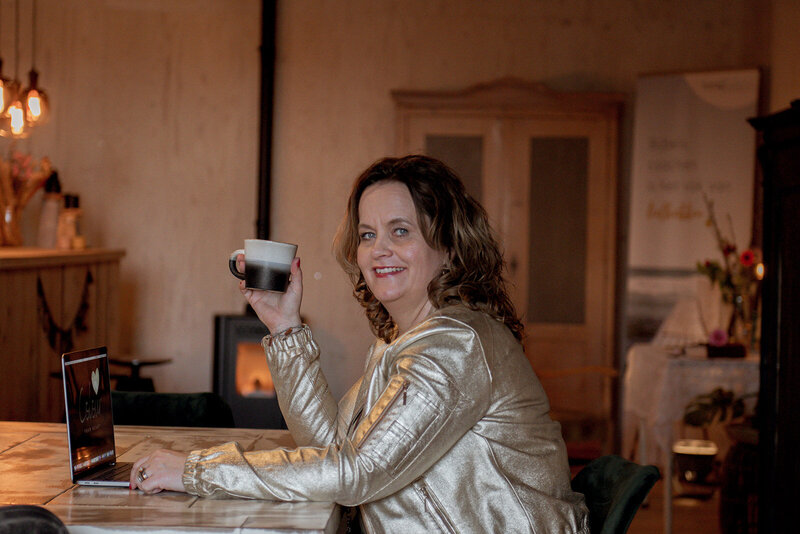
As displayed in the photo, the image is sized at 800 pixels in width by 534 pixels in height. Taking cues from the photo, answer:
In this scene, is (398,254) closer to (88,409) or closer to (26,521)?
(88,409)

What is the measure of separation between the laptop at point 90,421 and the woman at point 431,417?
11 cm

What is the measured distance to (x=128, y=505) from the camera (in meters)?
1.51

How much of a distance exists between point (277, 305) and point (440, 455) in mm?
573

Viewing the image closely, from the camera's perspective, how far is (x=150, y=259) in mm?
5906

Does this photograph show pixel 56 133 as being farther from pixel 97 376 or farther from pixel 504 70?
pixel 97 376

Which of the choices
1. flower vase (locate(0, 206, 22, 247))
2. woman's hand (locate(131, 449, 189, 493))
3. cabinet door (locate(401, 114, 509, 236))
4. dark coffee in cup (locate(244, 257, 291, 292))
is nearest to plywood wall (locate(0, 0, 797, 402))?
cabinet door (locate(401, 114, 509, 236))

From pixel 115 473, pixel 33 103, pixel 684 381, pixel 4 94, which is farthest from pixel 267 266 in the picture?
pixel 684 381

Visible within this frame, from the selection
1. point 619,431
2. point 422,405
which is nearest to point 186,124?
point 619,431

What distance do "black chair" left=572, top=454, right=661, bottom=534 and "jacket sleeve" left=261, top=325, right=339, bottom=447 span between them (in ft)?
1.80

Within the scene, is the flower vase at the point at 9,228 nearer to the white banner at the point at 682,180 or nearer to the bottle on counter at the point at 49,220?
the bottle on counter at the point at 49,220

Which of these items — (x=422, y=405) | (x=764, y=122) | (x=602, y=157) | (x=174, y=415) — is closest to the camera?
(x=422, y=405)

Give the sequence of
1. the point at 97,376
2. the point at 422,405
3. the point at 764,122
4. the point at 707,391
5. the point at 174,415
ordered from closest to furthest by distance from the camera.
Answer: the point at 422,405
the point at 97,376
the point at 174,415
the point at 764,122
the point at 707,391

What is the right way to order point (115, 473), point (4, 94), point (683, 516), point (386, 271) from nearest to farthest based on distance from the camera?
point (115, 473)
point (386, 271)
point (4, 94)
point (683, 516)

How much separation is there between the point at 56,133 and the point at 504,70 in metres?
2.99
